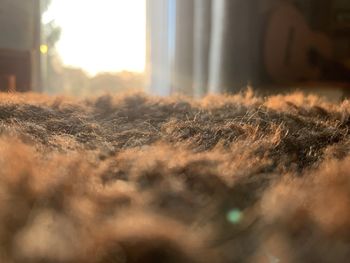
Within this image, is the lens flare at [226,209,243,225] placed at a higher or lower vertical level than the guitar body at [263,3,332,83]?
lower

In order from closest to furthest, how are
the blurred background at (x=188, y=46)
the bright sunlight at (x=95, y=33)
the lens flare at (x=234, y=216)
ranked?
the lens flare at (x=234, y=216) < the blurred background at (x=188, y=46) < the bright sunlight at (x=95, y=33)

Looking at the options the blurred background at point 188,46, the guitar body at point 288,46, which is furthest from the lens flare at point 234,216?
the guitar body at point 288,46

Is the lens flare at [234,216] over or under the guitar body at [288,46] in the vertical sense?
under

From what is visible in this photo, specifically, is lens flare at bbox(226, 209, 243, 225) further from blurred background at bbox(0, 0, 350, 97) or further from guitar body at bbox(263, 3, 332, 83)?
guitar body at bbox(263, 3, 332, 83)

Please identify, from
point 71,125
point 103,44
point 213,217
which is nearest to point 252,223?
point 213,217

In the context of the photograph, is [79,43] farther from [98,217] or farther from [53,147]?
[98,217]

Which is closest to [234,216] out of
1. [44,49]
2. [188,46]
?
[44,49]

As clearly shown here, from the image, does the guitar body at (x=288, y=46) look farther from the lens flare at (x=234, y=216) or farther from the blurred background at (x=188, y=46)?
→ the lens flare at (x=234, y=216)

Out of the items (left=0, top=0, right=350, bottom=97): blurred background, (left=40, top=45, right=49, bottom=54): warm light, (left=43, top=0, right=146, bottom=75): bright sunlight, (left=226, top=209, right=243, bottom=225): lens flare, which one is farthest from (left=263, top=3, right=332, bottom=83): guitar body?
(left=226, top=209, right=243, bottom=225): lens flare

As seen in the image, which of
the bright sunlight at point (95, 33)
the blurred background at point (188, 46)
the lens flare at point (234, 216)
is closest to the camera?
the lens flare at point (234, 216)
